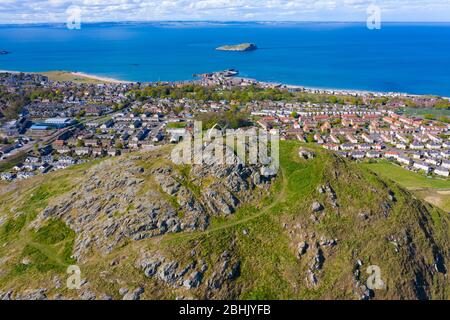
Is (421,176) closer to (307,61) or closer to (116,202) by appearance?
(116,202)

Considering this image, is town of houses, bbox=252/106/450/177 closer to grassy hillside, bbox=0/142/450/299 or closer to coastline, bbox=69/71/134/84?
grassy hillside, bbox=0/142/450/299

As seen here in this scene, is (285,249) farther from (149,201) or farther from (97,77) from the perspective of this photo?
(97,77)

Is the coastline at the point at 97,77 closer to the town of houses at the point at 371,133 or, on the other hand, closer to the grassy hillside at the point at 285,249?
the town of houses at the point at 371,133

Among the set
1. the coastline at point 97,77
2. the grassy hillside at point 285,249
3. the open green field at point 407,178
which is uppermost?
the coastline at point 97,77

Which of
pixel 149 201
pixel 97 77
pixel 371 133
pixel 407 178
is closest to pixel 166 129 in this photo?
pixel 371 133

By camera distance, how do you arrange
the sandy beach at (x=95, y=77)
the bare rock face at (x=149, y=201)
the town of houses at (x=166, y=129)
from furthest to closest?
the sandy beach at (x=95, y=77)
the town of houses at (x=166, y=129)
the bare rock face at (x=149, y=201)

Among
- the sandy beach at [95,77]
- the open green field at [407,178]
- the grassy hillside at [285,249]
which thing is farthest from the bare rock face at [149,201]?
the sandy beach at [95,77]
